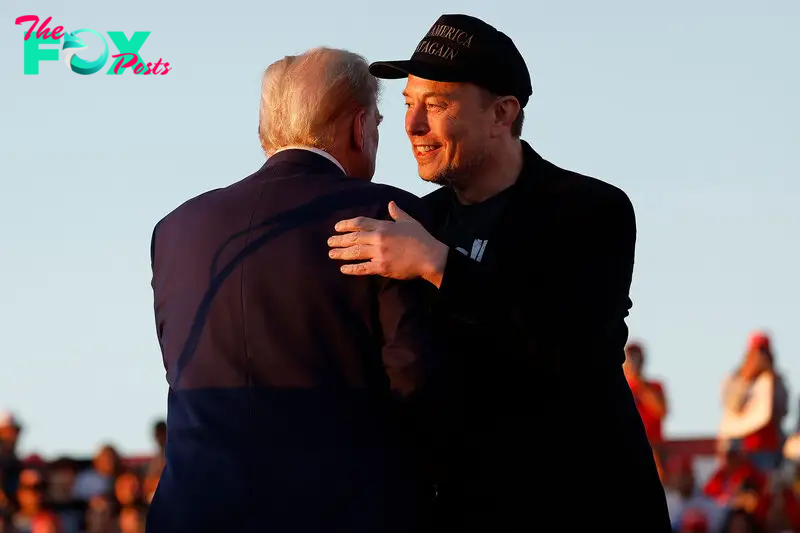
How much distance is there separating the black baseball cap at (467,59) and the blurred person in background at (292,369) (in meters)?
0.47

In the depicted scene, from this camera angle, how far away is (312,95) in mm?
4098

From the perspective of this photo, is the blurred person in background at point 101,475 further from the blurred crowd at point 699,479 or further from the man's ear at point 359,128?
the man's ear at point 359,128

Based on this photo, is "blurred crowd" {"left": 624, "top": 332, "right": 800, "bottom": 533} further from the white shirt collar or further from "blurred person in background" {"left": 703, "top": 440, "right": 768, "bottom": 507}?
the white shirt collar

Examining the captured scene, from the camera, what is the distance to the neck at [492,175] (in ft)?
14.9

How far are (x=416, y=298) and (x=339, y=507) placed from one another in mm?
524

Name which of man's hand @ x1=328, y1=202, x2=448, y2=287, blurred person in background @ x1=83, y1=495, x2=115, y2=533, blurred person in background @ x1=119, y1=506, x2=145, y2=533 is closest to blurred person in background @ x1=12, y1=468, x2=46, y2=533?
blurred person in background @ x1=83, y1=495, x2=115, y2=533

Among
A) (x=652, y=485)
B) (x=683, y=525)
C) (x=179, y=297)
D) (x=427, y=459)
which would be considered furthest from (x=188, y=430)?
(x=683, y=525)

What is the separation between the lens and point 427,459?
407 cm

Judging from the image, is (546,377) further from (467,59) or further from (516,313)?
(467,59)

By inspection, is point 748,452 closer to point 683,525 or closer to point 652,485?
point 683,525

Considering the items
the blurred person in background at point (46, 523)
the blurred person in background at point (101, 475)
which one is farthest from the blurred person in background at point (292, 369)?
the blurred person in background at point (101, 475)

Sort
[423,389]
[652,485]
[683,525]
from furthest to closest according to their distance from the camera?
[683,525] → [652,485] → [423,389]

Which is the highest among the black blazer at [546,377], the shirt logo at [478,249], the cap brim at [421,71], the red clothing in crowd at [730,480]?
the cap brim at [421,71]

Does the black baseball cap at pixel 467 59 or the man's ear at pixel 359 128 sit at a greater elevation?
the black baseball cap at pixel 467 59
